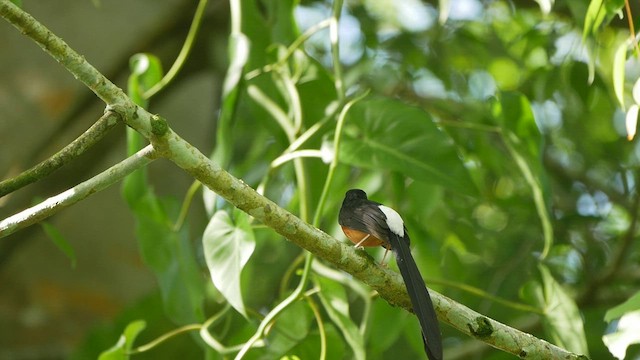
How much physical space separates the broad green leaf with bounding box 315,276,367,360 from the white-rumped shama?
171 millimetres

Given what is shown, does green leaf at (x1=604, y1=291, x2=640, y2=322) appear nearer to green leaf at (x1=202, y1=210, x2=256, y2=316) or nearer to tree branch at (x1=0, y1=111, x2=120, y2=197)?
green leaf at (x1=202, y1=210, x2=256, y2=316)

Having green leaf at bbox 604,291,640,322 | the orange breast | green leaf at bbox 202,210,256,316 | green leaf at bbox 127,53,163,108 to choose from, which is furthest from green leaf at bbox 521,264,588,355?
green leaf at bbox 127,53,163,108

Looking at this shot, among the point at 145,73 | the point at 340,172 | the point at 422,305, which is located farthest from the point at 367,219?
the point at 145,73

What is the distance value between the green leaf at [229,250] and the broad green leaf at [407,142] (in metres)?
0.31

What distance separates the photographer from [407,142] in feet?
5.74

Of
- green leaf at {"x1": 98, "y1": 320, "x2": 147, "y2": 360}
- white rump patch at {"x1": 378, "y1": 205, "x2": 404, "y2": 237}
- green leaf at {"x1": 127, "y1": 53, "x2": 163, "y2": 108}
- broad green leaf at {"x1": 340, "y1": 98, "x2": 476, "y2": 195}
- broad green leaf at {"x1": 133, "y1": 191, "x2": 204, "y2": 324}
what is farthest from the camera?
green leaf at {"x1": 127, "y1": 53, "x2": 163, "y2": 108}

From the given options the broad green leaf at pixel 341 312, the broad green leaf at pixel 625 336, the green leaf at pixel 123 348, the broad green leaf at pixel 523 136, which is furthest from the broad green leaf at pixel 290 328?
the broad green leaf at pixel 625 336

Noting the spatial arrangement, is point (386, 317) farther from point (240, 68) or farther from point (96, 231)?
point (96, 231)

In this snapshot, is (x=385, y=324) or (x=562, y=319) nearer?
(x=562, y=319)

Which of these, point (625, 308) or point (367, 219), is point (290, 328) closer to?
point (367, 219)

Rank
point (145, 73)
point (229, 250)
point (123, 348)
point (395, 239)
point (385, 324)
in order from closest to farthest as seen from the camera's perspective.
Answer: point (395, 239)
point (229, 250)
point (123, 348)
point (385, 324)
point (145, 73)

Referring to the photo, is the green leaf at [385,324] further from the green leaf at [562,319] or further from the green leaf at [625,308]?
the green leaf at [625,308]

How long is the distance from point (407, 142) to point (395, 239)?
437 millimetres

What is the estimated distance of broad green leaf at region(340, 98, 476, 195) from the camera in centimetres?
173
